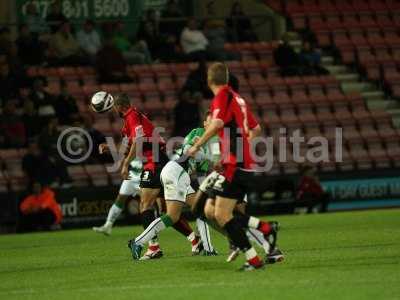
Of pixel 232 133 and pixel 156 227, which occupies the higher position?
pixel 232 133

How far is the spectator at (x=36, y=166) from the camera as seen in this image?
74.2ft

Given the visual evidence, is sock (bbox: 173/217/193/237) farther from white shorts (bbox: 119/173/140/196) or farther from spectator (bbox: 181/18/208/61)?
spectator (bbox: 181/18/208/61)

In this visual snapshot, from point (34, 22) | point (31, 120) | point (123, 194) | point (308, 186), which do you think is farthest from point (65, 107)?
point (123, 194)

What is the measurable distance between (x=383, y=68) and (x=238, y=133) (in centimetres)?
1831

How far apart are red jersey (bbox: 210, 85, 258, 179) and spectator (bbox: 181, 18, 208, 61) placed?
1529cm

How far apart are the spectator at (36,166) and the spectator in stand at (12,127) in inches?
29.6

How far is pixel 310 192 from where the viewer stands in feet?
80.8

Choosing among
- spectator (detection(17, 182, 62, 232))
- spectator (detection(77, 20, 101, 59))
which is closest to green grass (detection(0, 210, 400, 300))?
spectator (detection(17, 182, 62, 232))

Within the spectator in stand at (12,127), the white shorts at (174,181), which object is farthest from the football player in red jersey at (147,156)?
the spectator in stand at (12,127)

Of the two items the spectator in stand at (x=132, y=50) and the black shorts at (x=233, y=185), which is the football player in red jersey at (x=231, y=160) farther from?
the spectator in stand at (x=132, y=50)

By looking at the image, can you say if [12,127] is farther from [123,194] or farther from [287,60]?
[287,60]

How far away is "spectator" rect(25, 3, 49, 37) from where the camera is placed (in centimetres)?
2580

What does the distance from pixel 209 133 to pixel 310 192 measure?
13658 mm

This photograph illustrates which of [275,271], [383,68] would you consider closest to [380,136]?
[383,68]
